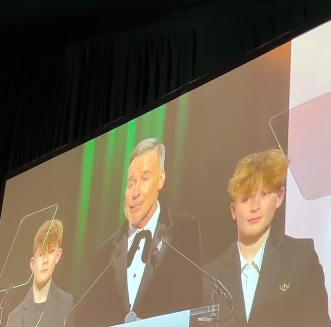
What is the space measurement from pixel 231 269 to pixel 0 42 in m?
1.51

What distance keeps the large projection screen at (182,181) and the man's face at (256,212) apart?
0.06 feet

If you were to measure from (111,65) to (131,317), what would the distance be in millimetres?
1056

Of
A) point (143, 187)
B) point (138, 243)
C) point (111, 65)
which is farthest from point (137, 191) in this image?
point (111, 65)

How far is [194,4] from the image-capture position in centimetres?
190

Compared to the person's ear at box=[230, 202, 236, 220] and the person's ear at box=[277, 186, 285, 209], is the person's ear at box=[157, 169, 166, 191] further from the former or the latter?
the person's ear at box=[277, 186, 285, 209]

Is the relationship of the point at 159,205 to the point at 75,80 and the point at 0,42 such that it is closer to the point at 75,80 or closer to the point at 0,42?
the point at 75,80

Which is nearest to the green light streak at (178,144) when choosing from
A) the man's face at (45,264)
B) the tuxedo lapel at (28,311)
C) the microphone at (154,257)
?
the microphone at (154,257)

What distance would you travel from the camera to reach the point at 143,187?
4.52 ft

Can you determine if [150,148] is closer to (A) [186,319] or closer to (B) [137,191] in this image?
(B) [137,191]

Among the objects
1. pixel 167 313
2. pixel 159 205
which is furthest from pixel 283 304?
pixel 159 205

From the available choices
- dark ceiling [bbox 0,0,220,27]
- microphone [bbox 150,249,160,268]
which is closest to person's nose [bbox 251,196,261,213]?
microphone [bbox 150,249,160,268]

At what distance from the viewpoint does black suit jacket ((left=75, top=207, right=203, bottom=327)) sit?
1167 mm

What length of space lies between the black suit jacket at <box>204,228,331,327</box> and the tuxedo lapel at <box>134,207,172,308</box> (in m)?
0.18

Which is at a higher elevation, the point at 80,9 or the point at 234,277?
the point at 80,9
